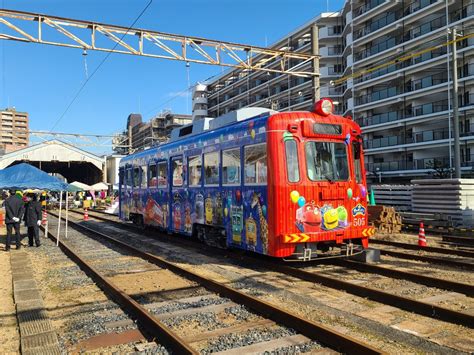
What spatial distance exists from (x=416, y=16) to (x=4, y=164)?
4411cm

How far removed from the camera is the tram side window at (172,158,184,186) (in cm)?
1232

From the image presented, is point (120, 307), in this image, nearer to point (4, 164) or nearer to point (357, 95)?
point (4, 164)

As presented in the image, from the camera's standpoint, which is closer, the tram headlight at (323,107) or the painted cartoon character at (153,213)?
the tram headlight at (323,107)

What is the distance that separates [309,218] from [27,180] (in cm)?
1021

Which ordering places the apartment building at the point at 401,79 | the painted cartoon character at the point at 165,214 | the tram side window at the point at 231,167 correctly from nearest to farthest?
the tram side window at the point at 231,167 < the painted cartoon character at the point at 165,214 < the apartment building at the point at 401,79

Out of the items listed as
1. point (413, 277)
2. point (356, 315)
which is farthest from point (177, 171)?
point (356, 315)

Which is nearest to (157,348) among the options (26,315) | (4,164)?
(26,315)

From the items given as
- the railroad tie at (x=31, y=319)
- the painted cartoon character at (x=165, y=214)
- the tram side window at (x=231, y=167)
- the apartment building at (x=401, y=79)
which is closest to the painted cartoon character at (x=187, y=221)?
the painted cartoon character at (x=165, y=214)

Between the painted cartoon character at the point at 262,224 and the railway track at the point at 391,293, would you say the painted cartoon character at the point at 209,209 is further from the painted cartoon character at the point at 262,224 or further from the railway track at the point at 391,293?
the painted cartoon character at the point at 262,224

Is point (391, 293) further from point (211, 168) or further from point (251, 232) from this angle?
point (211, 168)

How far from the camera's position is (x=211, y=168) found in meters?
10.6

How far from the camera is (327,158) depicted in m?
8.77

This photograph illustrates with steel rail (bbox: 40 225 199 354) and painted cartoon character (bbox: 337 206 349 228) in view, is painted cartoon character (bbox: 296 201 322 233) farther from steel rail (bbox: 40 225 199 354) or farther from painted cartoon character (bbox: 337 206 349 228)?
steel rail (bbox: 40 225 199 354)

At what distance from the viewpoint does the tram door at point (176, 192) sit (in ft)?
40.6
